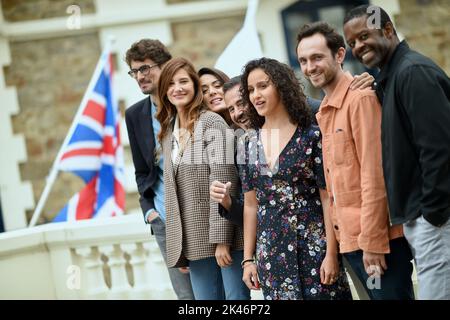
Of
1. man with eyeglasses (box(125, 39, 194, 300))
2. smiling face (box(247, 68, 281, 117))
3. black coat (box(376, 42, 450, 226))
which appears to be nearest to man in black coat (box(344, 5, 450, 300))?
black coat (box(376, 42, 450, 226))

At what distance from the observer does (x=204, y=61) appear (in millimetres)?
7746

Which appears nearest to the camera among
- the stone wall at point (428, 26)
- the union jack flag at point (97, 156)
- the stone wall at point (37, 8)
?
the union jack flag at point (97, 156)

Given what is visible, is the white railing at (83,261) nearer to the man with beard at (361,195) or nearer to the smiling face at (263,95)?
the smiling face at (263,95)

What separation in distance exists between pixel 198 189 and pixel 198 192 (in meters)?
0.01

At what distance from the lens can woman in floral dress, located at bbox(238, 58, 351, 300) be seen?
3211 millimetres

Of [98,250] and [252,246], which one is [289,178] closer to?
[252,246]

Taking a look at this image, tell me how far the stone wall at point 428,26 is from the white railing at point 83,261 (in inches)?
155

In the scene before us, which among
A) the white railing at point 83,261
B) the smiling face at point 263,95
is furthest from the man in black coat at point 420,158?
the white railing at point 83,261

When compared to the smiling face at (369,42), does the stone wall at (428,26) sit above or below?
above

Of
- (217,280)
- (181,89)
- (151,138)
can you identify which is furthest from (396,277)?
(151,138)

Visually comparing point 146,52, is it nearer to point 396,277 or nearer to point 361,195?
point 361,195

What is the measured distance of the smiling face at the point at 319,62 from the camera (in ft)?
10.6

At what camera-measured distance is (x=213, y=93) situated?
4.04m

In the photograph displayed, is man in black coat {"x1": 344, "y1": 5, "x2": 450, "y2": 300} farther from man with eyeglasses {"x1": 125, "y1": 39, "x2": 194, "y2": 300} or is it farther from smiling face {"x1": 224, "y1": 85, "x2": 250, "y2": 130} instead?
man with eyeglasses {"x1": 125, "y1": 39, "x2": 194, "y2": 300}
